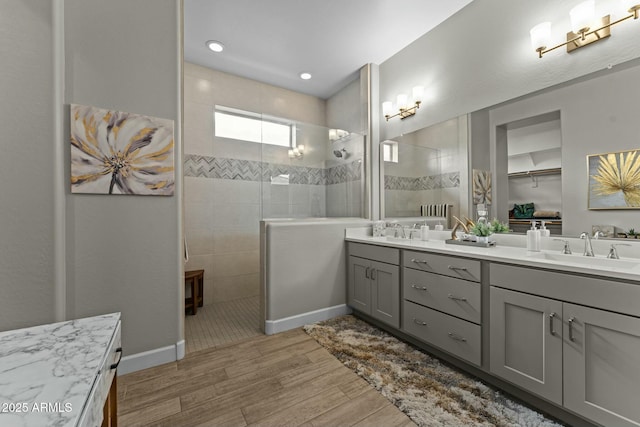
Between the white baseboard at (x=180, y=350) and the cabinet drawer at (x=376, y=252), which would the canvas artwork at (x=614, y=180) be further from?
the white baseboard at (x=180, y=350)

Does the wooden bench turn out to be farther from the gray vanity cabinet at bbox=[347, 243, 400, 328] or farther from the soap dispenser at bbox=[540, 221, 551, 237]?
the soap dispenser at bbox=[540, 221, 551, 237]

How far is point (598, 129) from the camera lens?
1625mm

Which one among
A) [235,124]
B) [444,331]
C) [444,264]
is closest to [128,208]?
[235,124]

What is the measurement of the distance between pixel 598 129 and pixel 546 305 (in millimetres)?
1142

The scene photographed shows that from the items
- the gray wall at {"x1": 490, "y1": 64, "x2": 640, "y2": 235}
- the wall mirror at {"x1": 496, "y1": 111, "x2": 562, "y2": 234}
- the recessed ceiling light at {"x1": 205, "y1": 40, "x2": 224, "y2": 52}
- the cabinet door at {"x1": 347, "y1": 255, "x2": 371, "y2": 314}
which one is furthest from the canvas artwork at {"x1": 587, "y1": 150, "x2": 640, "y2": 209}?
the recessed ceiling light at {"x1": 205, "y1": 40, "x2": 224, "y2": 52}

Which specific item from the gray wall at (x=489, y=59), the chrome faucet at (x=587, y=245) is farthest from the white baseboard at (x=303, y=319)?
the gray wall at (x=489, y=59)

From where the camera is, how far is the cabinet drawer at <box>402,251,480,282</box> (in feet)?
5.59

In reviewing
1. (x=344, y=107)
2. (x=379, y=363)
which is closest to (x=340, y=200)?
(x=344, y=107)

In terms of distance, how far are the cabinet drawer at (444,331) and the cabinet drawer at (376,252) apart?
0.37 metres

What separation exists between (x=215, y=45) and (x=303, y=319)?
9.61 feet

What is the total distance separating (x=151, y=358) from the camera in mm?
1890

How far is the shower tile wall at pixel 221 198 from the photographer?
3.16 metres

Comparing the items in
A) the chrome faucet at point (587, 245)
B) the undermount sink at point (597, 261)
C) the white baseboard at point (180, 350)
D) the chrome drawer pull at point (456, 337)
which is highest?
the chrome faucet at point (587, 245)

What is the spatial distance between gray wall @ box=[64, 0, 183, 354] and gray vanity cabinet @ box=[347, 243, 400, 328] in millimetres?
1578
